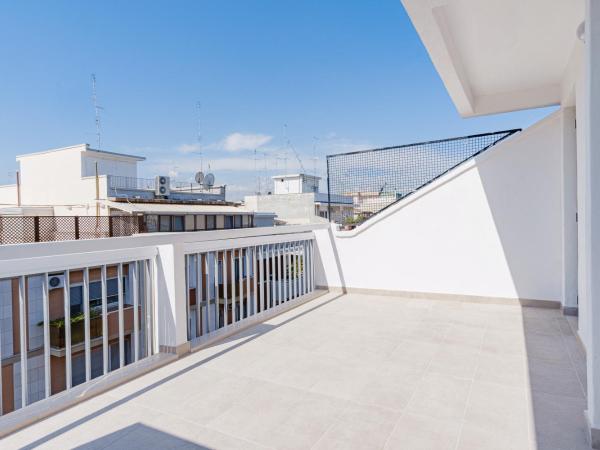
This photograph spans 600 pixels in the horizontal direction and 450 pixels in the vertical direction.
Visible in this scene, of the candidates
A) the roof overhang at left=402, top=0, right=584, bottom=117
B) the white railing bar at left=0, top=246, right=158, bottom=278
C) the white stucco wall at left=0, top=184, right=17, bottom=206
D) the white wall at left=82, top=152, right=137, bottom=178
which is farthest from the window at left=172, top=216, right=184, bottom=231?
the white stucco wall at left=0, top=184, right=17, bottom=206

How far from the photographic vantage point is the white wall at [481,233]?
4023mm

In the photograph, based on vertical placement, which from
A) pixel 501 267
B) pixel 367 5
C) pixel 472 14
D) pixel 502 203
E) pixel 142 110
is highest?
pixel 142 110

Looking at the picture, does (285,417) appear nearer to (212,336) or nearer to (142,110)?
(212,336)

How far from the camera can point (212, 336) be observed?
3.09m

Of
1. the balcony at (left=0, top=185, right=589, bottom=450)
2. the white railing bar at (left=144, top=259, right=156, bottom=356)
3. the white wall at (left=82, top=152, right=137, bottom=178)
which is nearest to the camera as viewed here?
the balcony at (left=0, top=185, right=589, bottom=450)

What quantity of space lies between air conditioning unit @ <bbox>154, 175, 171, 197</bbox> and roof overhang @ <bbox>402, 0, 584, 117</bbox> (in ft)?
58.9

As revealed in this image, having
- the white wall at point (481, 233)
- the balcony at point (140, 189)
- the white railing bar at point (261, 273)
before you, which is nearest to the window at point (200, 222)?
the balcony at point (140, 189)

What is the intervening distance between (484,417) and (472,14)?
256 cm

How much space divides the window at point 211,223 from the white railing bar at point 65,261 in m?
13.8

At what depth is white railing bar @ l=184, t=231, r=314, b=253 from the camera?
9.56ft

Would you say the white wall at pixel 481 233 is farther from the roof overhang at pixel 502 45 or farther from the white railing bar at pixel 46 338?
the white railing bar at pixel 46 338

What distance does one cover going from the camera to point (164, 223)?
47.8 ft

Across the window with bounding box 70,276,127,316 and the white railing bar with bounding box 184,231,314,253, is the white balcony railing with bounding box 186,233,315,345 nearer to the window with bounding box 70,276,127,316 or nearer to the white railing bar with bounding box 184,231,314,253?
the white railing bar with bounding box 184,231,314,253

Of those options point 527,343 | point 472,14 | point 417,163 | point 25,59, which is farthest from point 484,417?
point 25,59
